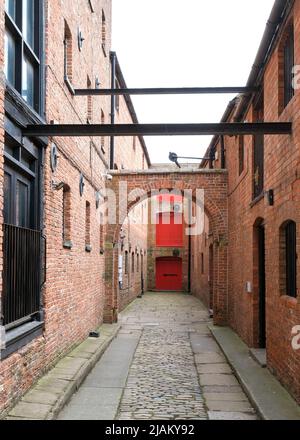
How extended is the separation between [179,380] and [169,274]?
2556cm

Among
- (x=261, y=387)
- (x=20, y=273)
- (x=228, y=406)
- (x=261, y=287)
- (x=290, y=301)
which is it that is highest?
→ (x=20, y=273)

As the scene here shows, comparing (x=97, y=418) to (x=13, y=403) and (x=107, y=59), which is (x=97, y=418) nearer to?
(x=13, y=403)

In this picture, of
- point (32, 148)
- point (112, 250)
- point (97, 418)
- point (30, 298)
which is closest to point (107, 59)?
point (112, 250)

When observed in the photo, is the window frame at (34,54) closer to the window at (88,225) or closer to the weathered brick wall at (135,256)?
the window at (88,225)

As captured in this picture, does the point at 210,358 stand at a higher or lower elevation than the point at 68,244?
lower

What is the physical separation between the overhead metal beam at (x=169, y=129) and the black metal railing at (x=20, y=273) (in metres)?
1.30

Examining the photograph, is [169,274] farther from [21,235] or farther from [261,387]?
[21,235]

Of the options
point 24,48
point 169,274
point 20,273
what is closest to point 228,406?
point 20,273

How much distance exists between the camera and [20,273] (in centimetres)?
657

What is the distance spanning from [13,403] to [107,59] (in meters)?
11.7

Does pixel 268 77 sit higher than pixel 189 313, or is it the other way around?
pixel 268 77

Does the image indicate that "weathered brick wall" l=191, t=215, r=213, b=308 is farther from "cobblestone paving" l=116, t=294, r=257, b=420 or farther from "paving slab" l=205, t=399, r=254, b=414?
"paving slab" l=205, t=399, r=254, b=414

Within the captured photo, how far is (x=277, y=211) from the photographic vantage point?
7547 millimetres

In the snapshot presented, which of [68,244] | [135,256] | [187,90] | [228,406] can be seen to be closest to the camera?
[228,406]
